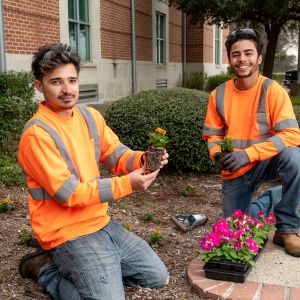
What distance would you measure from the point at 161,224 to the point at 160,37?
15942mm

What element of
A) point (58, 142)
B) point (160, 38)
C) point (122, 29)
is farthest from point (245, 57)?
point (160, 38)

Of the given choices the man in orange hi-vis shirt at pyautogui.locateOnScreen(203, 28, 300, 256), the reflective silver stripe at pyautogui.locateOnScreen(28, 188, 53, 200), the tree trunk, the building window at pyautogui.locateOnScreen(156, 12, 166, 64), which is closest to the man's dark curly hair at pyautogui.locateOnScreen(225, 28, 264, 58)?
the man in orange hi-vis shirt at pyautogui.locateOnScreen(203, 28, 300, 256)

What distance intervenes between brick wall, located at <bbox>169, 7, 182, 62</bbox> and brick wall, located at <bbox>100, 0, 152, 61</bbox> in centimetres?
298

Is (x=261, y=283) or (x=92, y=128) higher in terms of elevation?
(x=92, y=128)

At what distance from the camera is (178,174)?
20.5 feet

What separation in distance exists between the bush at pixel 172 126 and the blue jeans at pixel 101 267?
2794 mm

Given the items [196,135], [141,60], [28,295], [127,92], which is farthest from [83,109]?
[141,60]

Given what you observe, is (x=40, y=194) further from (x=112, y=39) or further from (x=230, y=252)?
(x=112, y=39)

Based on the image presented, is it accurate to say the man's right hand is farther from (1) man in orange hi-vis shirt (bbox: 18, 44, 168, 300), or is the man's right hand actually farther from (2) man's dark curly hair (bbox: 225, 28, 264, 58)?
(2) man's dark curly hair (bbox: 225, 28, 264, 58)

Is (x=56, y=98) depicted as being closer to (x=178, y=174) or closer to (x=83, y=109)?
(x=83, y=109)

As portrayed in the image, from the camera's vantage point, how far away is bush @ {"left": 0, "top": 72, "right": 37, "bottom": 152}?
6.00 m

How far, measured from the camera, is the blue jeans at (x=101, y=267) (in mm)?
2811

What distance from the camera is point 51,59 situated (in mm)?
2885

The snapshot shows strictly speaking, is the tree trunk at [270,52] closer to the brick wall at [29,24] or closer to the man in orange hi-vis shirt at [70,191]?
the brick wall at [29,24]
